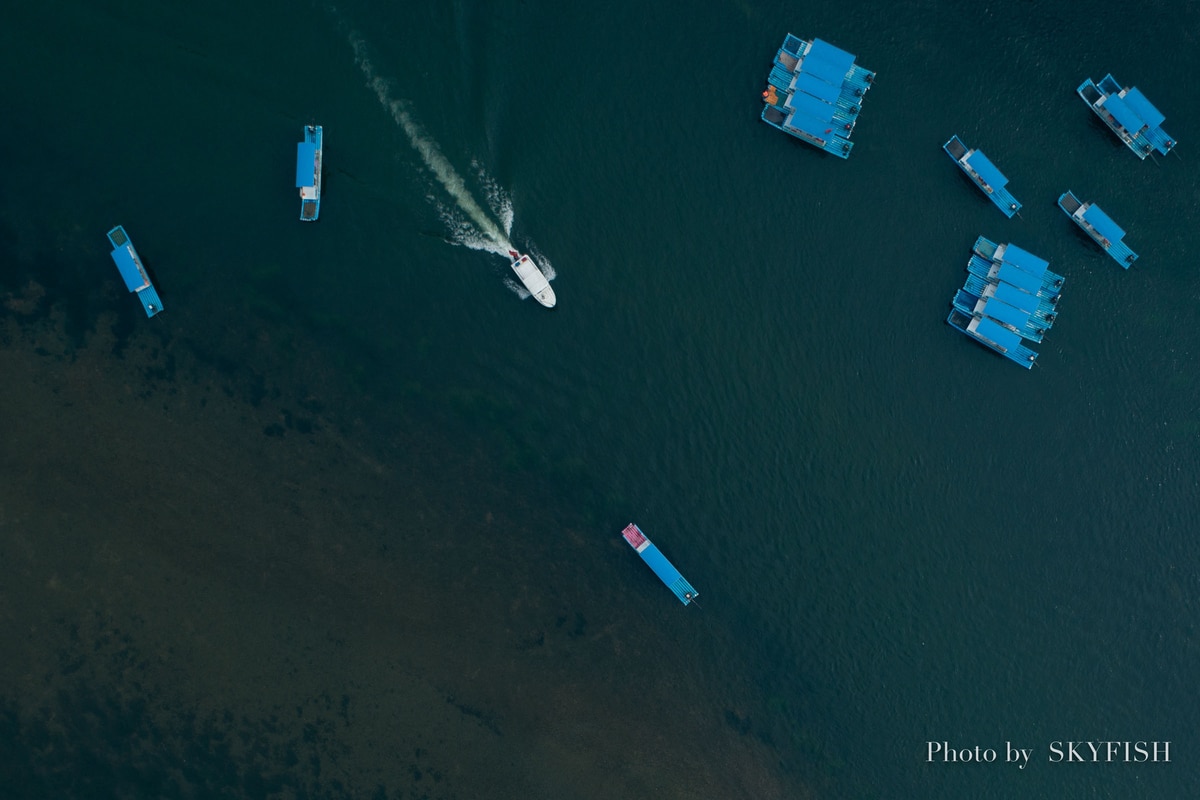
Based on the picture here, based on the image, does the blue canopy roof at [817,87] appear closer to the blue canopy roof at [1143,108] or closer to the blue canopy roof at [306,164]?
the blue canopy roof at [1143,108]

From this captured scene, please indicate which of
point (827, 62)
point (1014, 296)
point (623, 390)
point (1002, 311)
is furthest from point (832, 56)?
point (623, 390)

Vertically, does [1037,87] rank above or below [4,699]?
above

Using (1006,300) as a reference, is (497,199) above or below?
below

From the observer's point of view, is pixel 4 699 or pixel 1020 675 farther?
pixel 1020 675

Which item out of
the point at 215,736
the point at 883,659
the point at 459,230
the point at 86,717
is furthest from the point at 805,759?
the point at 86,717

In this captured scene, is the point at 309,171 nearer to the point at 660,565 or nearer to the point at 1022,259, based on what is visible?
the point at 660,565

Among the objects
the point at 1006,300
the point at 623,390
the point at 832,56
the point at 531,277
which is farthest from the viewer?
the point at 1006,300

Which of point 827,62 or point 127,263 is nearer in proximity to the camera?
point 127,263

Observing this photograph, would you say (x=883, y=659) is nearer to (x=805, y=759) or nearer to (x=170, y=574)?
(x=805, y=759)
